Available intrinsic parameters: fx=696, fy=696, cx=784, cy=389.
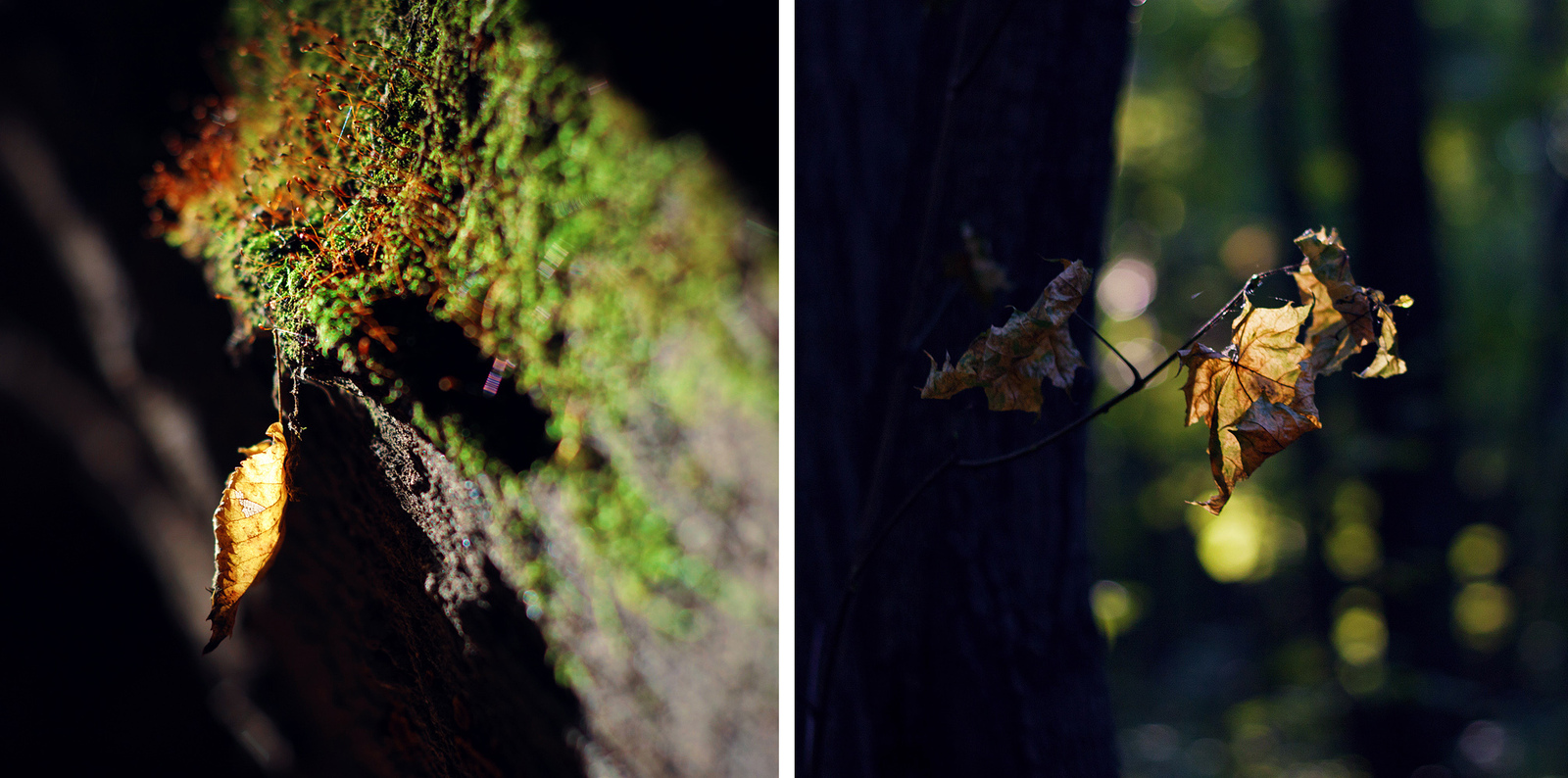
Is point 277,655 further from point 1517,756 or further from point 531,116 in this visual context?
point 1517,756

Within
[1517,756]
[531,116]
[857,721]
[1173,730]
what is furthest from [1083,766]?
[1173,730]

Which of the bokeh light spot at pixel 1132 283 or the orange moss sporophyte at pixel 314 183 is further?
the bokeh light spot at pixel 1132 283

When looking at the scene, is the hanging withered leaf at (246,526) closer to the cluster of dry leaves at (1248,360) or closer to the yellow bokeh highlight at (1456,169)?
the cluster of dry leaves at (1248,360)

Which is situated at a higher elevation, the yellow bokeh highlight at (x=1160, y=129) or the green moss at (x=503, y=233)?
the yellow bokeh highlight at (x=1160, y=129)

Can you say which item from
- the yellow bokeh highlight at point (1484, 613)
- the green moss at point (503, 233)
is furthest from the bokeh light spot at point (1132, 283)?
the green moss at point (503, 233)

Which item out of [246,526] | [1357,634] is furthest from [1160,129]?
[246,526]

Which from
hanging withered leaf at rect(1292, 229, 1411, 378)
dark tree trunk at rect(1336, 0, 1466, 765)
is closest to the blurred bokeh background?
dark tree trunk at rect(1336, 0, 1466, 765)
